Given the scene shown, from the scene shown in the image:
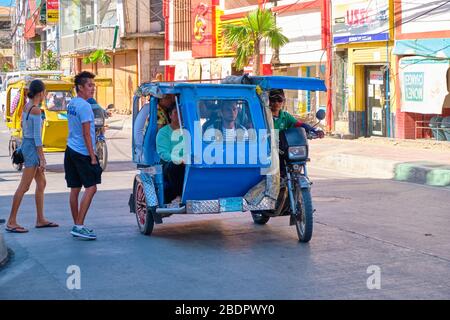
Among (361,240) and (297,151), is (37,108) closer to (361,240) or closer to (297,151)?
(297,151)

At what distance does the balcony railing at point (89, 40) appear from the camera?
4791 cm

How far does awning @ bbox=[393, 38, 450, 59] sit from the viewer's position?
857 inches

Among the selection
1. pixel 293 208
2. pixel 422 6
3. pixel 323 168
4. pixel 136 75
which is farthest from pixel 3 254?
pixel 136 75

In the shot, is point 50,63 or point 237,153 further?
point 50,63

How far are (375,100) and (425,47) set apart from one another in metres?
3.37

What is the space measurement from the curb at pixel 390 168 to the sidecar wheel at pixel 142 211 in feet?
23.6

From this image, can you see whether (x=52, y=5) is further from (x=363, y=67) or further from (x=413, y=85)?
(x=413, y=85)

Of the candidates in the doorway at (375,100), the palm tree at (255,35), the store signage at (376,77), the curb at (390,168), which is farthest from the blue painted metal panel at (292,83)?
the palm tree at (255,35)

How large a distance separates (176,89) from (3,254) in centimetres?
247

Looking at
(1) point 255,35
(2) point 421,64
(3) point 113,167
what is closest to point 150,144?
(3) point 113,167

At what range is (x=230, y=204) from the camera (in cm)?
946

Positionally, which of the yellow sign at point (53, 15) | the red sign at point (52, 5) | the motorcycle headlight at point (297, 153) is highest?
the red sign at point (52, 5)

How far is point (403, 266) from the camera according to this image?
827cm

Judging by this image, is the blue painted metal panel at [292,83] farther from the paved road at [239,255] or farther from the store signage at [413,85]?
the store signage at [413,85]
